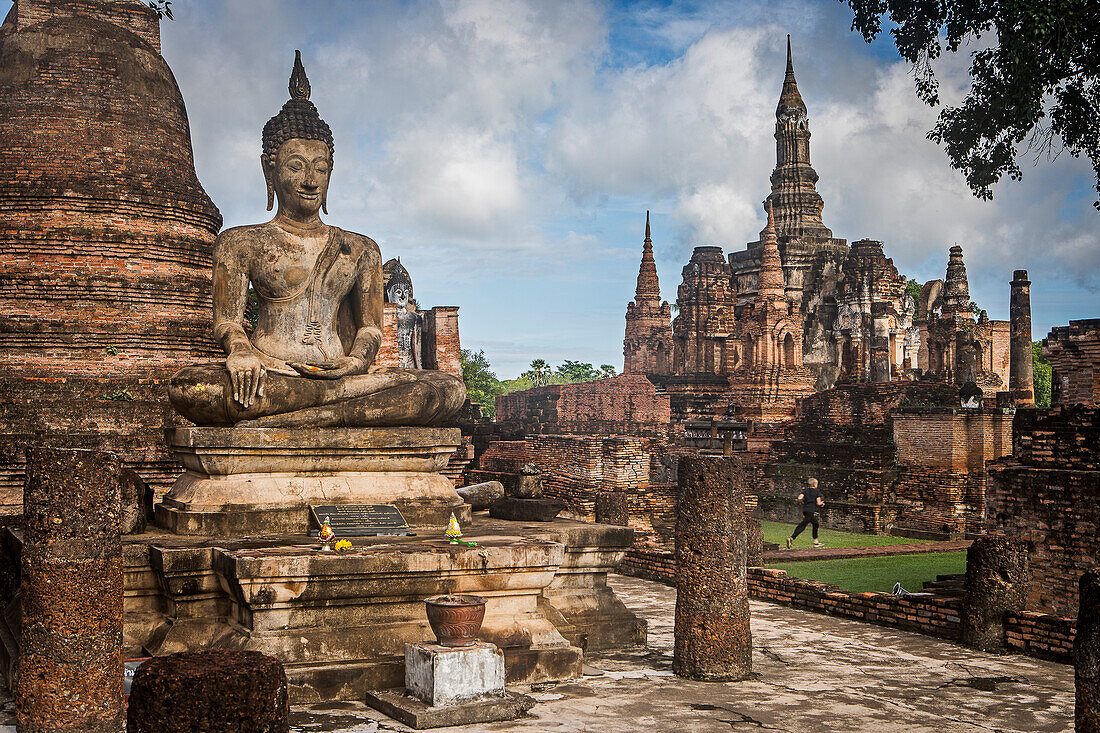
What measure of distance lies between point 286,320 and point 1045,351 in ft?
28.5

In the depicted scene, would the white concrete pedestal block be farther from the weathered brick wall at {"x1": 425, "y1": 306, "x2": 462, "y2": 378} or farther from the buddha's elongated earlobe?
the weathered brick wall at {"x1": 425, "y1": 306, "x2": 462, "y2": 378}

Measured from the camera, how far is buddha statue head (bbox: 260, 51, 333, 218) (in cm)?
849

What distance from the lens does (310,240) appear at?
28.1ft

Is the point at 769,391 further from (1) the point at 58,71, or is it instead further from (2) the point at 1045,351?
(1) the point at 58,71

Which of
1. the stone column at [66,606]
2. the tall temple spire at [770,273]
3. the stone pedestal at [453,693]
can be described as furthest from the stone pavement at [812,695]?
the tall temple spire at [770,273]

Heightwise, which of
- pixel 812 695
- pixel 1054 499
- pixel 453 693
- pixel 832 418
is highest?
pixel 832 418

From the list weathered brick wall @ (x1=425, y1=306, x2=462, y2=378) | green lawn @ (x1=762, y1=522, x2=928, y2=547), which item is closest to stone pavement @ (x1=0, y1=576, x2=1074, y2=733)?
green lawn @ (x1=762, y1=522, x2=928, y2=547)

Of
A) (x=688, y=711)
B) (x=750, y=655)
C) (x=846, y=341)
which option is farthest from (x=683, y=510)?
(x=846, y=341)

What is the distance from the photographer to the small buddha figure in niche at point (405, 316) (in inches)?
934

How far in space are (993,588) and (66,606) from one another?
611 centimetres

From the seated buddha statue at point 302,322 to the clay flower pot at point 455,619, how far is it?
91.5 inches

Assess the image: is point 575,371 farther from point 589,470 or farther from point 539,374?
point 589,470

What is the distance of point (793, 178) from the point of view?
4494cm

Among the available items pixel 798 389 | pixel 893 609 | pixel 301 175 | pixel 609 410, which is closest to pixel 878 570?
pixel 893 609
